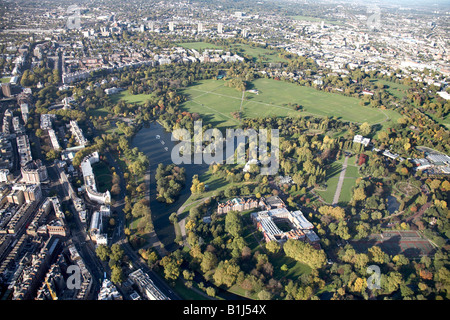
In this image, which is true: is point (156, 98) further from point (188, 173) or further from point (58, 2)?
point (58, 2)

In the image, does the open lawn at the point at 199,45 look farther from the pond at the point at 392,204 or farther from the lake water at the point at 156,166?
the pond at the point at 392,204

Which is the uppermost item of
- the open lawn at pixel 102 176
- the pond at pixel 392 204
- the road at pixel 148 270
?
the open lawn at pixel 102 176

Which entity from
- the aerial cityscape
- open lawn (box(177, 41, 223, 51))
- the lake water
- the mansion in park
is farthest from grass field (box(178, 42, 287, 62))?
the mansion in park

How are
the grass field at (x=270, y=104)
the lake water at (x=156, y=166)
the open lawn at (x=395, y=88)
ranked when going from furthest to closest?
the open lawn at (x=395, y=88)
the grass field at (x=270, y=104)
the lake water at (x=156, y=166)

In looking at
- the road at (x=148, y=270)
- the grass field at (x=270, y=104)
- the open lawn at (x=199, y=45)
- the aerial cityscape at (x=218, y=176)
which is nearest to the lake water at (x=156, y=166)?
the aerial cityscape at (x=218, y=176)

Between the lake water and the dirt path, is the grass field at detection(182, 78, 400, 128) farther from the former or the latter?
the dirt path

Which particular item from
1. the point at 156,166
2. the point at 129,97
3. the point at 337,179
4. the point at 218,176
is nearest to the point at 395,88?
the point at 337,179

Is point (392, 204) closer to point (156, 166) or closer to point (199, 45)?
point (156, 166)
